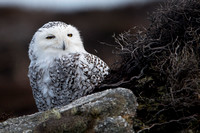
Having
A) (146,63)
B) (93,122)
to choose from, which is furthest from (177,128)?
(146,63)

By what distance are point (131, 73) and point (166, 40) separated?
516 mm

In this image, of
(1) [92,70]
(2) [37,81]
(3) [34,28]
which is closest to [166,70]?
(1) [92,70]

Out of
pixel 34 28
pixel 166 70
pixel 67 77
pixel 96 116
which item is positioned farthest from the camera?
pixel 34 28

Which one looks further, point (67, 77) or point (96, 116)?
point (67, 77)

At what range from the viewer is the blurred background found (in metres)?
14.5

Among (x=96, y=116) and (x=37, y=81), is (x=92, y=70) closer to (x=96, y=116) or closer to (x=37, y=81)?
(x=37, y=81)

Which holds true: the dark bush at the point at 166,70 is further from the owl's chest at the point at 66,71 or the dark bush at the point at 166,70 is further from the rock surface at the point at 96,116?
the owl's chest at the point at 66,71

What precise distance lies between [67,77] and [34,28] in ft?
43.6

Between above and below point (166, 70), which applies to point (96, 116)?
below

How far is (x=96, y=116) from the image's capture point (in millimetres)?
3662

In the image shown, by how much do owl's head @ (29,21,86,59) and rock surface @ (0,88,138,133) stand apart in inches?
→ 58.2

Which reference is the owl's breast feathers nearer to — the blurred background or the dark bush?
the dark bush

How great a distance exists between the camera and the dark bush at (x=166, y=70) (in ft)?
12.2

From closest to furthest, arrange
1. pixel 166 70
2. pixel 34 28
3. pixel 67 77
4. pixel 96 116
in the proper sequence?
pixel 96 116 → pixel 166 70 → pixel 67 77 → pixel 34 28
